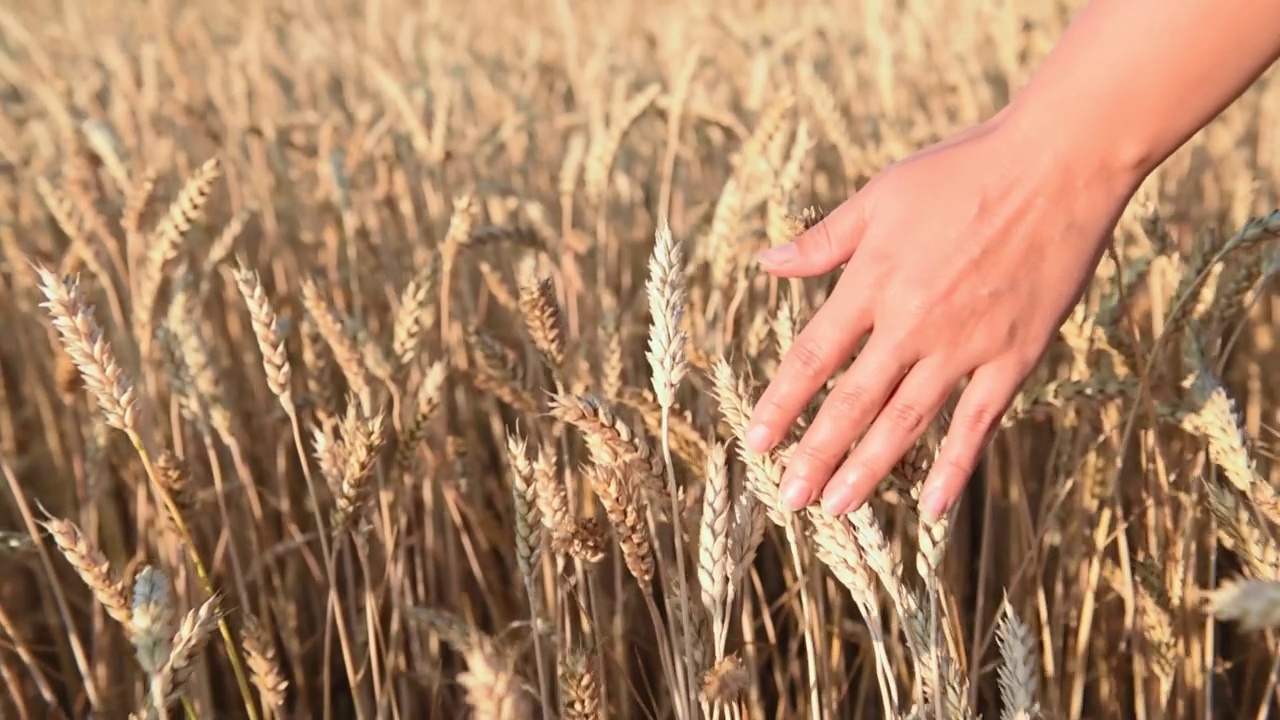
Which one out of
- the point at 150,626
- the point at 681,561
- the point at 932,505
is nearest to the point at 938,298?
the point at 932,505

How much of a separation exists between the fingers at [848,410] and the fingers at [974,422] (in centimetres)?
6

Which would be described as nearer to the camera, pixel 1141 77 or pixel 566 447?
pixel 1141 77

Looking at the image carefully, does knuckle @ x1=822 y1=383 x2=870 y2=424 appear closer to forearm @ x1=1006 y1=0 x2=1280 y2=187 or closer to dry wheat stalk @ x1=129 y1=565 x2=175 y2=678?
forearm @ x1=1006 y1=0 x2=1280 y2=187

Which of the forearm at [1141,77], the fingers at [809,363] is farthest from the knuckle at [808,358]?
the forearm at [1141,77]

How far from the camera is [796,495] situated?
29.3 inches

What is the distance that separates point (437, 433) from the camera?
1.40 m

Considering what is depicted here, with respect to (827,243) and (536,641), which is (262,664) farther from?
(827,243)

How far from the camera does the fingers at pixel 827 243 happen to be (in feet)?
2.57

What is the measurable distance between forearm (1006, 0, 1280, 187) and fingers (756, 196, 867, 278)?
138 millimetres

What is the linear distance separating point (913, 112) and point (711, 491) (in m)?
2.14

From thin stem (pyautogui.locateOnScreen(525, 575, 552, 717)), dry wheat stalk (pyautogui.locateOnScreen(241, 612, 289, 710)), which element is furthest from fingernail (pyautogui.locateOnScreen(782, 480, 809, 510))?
dry wheat stalk (pyautogui.locateOnScreen(241, 612, 289, 710))

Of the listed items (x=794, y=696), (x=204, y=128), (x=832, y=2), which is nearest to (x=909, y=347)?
(x=794, y=696)

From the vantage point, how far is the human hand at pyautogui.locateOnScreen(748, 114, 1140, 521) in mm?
732

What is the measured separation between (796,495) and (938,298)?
0.19 m
